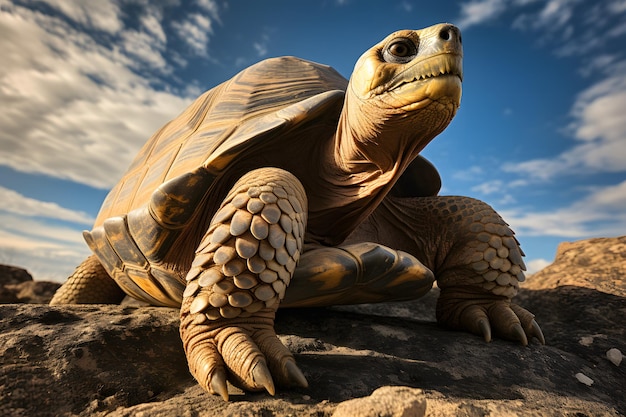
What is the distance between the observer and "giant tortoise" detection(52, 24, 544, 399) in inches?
60.8

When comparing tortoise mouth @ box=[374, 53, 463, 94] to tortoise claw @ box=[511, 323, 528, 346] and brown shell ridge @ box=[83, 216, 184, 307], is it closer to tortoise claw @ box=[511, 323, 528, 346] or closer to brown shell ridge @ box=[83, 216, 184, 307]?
tortoise claw @ box=[511, 323, 528, 346]

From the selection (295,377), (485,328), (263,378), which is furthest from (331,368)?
(485,328)

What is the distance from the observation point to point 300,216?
69.3 inches

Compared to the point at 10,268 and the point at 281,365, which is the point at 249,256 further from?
the point at 10,268

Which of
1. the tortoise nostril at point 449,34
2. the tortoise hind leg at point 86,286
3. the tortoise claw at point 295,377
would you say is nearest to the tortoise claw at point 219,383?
the tortoise claw at point 295,377

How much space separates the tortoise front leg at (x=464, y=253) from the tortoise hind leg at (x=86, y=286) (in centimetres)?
286

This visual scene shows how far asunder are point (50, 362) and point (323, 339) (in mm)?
1272

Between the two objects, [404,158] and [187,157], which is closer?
[404,158]

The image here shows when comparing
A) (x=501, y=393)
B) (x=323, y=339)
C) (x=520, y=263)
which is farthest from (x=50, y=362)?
(x=520, y=263)

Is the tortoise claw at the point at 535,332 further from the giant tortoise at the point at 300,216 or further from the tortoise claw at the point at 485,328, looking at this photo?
the tortoise claw at the point at 485,328

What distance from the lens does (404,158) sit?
80.9 inches

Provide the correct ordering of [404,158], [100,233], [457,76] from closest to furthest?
1. [457,76]
2. [404,158]
3. [100,233]

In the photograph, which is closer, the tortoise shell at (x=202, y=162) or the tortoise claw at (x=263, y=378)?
the tortoise claw at (x=263, y=378)

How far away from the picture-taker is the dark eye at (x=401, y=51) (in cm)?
184
